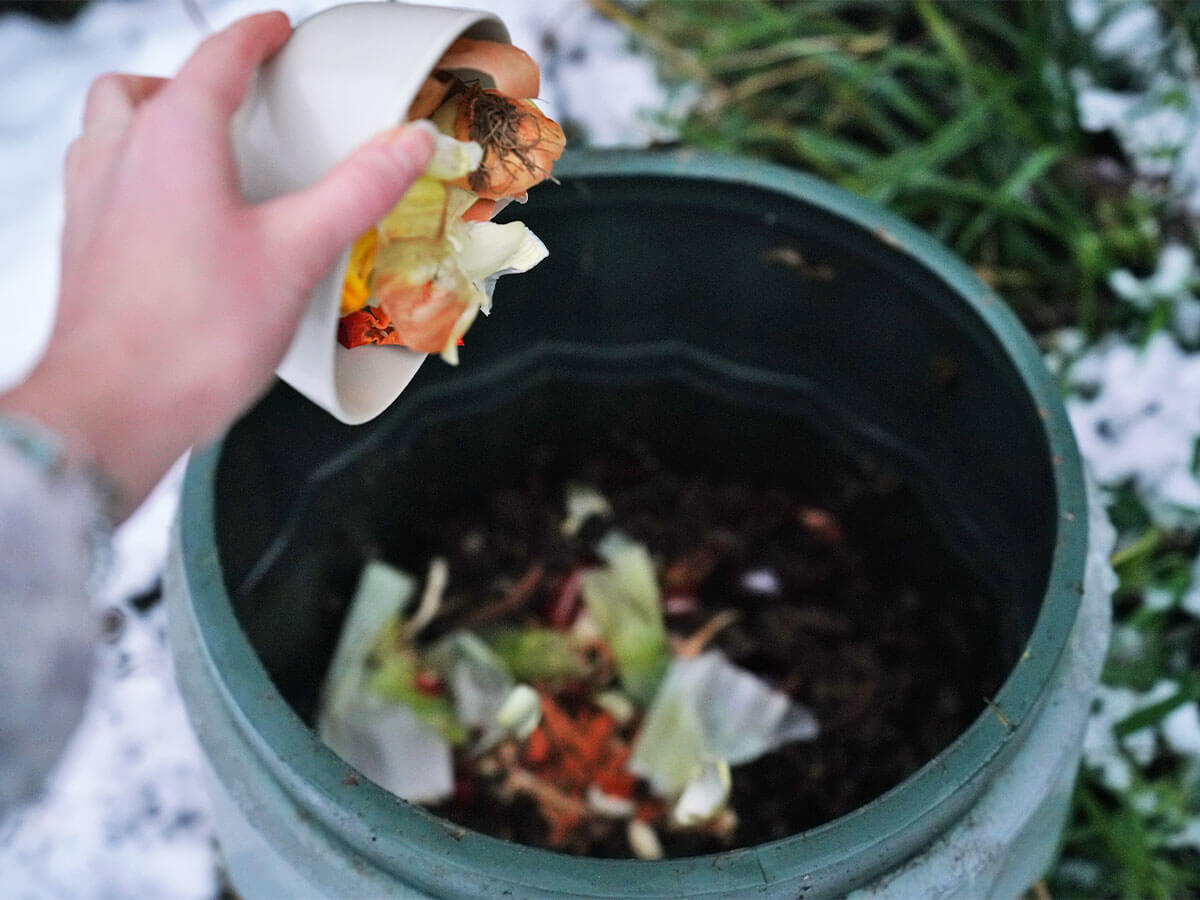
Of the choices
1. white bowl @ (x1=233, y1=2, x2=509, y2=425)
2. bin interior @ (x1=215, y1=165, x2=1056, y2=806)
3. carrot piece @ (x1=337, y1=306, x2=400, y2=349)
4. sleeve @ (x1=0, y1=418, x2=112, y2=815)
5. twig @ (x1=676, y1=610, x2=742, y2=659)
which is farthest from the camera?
twig @ (x1=676, y1=610, x2=742, y2=659)

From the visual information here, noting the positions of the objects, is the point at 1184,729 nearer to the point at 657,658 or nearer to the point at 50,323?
the point at 657,658

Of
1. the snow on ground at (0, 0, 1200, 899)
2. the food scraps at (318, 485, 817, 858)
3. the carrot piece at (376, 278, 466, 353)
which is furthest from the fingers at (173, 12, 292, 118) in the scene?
the food scraps at (318, 485, 817, 858)

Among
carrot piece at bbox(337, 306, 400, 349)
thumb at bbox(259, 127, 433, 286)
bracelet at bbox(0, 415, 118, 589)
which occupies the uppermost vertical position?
thumb at bbox(259, 127, 433, 286)

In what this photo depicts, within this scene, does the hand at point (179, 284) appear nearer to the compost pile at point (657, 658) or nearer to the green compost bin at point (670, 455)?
the green compost bin at point (670, 455)

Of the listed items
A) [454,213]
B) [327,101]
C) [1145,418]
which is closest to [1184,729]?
[1145,418]

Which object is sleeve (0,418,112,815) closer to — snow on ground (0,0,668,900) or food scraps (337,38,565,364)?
food scraps (337,38,565,364)

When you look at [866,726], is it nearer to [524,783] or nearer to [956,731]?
[956,731]

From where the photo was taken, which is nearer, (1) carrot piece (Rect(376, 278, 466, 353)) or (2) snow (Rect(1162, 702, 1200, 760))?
(1) carrot piece (Rect(376, 278, 466, 353))

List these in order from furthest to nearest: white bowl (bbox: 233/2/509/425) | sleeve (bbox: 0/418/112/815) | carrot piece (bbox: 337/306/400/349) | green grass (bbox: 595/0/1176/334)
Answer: green grass (bbox: 595/0/1176/334), carrot piece (bbox: 337/306/400/349), white bowl (bbox: 233/2/509/425), sleeve (bbox: 0/418/112/815)
